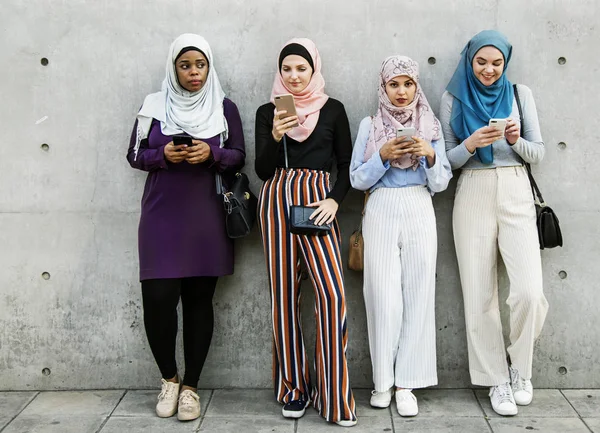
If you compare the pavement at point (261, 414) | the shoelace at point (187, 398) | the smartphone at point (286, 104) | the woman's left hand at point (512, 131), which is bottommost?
the pavement at point (261, 414)

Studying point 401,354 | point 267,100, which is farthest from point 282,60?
point 401,354

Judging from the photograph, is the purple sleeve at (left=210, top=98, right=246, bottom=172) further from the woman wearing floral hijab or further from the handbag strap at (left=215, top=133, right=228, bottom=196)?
the woman wearing floral hijab

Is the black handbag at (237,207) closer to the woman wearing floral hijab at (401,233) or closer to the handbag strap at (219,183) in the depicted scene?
the handbag strap at (219,183)

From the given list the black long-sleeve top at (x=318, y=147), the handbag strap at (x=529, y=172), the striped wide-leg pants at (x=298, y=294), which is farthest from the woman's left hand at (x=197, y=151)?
the handbag strap at (x=529, y=172)

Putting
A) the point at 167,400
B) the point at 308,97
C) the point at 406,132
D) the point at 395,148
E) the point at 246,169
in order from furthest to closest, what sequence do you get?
1. the point at 246,169
2. the point at 167,400
3. the point at 308,97
4. the point at 395,148
5. the point at 406,132

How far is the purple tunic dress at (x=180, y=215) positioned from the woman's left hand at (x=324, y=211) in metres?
0.55

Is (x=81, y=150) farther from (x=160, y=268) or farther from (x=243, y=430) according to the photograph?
(x=243, y=430)

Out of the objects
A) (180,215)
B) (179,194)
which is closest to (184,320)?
(180,215)

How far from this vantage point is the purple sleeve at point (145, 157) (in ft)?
13.2

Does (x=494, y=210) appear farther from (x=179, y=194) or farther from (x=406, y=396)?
(x=179, y=194)

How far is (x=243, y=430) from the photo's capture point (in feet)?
13.0

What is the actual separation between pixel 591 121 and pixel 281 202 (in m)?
1.83

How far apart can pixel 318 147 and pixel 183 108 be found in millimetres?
752

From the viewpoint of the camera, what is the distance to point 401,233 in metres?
4.07
